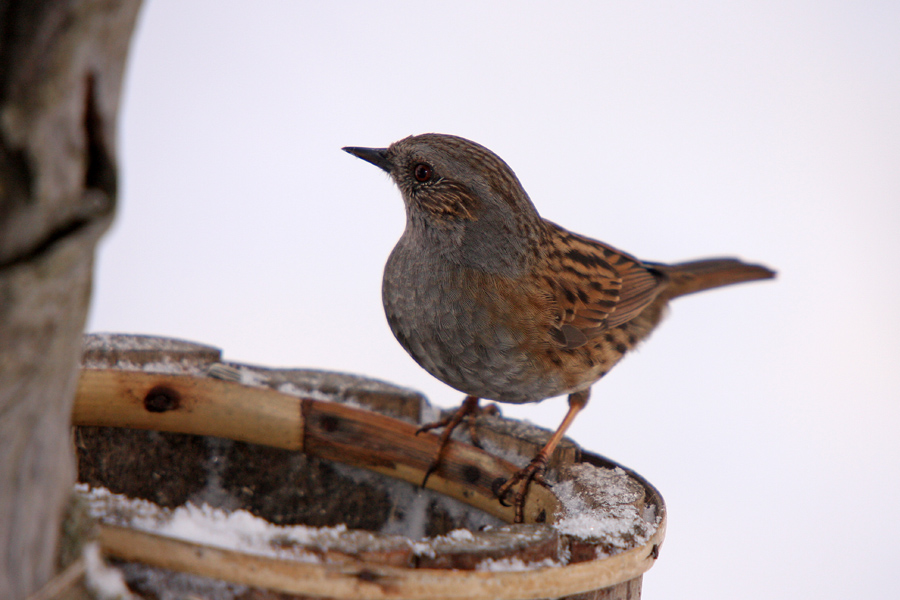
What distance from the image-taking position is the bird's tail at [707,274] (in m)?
3.29

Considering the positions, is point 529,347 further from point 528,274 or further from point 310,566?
point 310,566

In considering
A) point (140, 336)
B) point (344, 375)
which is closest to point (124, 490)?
point (140, 336)

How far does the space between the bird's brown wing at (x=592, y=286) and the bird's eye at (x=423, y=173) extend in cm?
52

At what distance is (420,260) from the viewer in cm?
230

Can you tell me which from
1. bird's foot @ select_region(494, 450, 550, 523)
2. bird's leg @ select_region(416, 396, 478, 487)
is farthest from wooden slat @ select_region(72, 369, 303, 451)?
bird's foot @ select_region(494, 450, 550, 523)

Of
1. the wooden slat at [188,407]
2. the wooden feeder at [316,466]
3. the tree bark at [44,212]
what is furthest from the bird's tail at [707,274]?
the tree bark at [44,212]

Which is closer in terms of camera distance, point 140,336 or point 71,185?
point 71,185

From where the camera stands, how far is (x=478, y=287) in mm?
2223

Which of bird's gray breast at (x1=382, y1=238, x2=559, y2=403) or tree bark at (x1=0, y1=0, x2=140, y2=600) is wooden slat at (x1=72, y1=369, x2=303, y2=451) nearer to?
bird's gray breast at (x1=382, y1=238, x2=559, y2=403)

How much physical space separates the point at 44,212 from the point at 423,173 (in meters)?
1.59

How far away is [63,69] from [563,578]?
1.13 m

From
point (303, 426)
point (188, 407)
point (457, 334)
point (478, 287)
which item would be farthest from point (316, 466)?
point (478, 287)

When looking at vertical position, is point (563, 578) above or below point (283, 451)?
above

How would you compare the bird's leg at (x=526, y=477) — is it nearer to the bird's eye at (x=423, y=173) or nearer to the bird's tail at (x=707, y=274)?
the bird's eye at (x=423, y=173)
